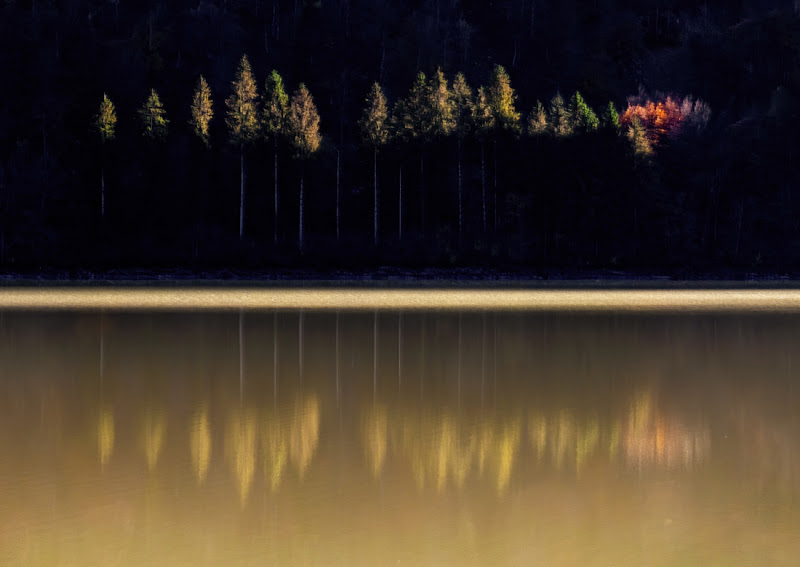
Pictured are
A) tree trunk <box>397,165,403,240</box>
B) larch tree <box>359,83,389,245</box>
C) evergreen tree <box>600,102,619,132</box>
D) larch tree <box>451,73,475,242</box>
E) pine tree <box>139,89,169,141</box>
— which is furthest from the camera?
evergreen tree <box>600,102,619,132</box>

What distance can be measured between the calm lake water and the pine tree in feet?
162

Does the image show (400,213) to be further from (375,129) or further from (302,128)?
(302,128)

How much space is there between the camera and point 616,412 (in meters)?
15.2

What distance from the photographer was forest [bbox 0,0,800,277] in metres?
67.6

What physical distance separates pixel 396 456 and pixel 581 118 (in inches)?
2623

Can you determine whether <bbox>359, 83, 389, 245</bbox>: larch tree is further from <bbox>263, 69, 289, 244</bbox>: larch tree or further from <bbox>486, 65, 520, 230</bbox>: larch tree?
<bbox>486, 65, 520, 230</bbox>: larch tree

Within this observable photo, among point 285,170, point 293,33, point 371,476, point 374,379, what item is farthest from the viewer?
point 293,33

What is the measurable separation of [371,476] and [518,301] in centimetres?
3301

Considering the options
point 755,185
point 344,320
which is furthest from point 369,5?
point 344,320

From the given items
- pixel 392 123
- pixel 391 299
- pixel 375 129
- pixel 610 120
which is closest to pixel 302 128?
pixel 375 129

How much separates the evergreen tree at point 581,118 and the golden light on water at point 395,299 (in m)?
21.7

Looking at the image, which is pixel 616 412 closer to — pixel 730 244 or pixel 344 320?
pixel 344 320

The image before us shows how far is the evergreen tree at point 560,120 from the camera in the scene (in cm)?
7500

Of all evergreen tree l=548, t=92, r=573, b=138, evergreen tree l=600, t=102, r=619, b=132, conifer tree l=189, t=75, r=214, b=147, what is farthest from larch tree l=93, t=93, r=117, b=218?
evergreen tree l=600, t=102, r=619, b=132
